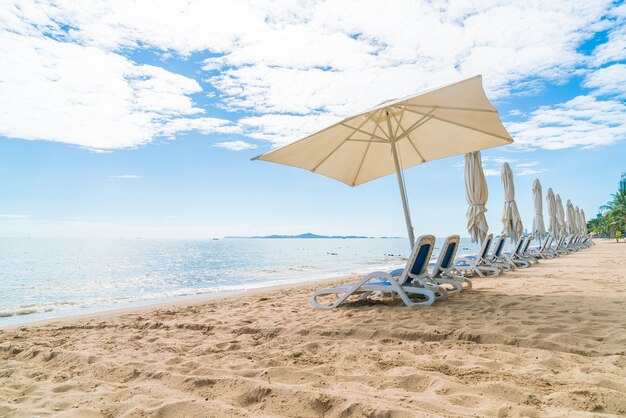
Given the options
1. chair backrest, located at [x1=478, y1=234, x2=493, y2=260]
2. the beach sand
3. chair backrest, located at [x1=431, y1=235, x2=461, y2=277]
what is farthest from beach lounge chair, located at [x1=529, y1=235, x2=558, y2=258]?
the beach sand

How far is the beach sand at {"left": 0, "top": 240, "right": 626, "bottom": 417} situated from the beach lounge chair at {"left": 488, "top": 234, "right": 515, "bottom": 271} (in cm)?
386

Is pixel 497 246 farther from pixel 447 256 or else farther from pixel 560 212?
pixel 560 212

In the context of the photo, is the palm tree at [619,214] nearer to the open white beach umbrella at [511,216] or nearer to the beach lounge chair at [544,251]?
the beach lounge chair at [544,251]

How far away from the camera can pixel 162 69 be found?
10.6 m

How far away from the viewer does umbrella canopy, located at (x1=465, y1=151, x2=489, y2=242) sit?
8617 millimetres

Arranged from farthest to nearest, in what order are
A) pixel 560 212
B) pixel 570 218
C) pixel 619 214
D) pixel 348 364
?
pixel 619 214 → pixel 570 218 → pixel 560 212 → pixel 348 364

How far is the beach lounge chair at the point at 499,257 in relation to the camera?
8.56 m

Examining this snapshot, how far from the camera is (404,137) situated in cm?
620

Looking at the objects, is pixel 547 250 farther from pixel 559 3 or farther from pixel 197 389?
pixel 197 389

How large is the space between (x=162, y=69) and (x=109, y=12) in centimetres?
325

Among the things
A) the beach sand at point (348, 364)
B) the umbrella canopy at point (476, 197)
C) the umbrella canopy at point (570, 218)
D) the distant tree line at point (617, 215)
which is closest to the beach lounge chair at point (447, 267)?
the beach sand at point (348, 364)

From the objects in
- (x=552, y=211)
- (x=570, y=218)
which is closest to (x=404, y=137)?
(x=552, y=211)

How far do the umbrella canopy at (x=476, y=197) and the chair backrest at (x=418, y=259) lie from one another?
14.1 feet

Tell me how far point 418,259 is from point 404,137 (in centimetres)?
235
